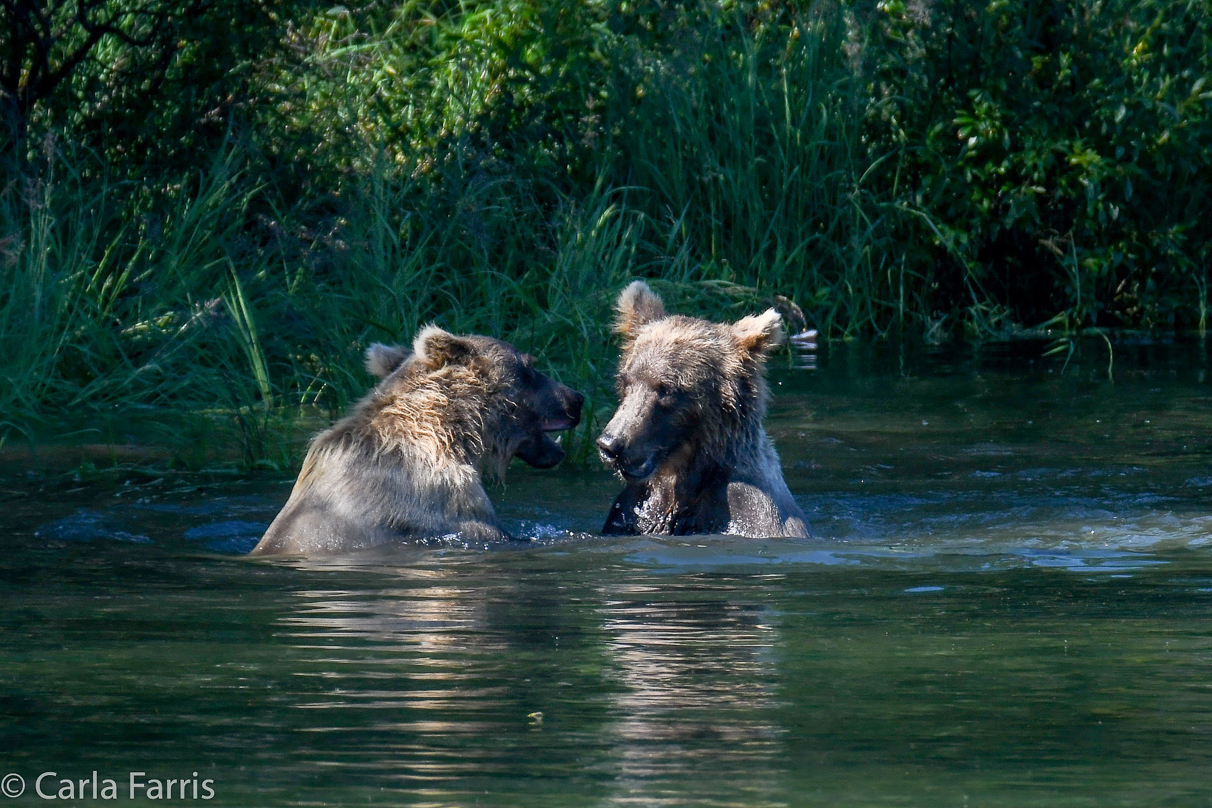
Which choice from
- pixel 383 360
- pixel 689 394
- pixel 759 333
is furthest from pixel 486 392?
pixel 759 333

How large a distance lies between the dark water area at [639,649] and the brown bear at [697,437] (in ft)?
1.20

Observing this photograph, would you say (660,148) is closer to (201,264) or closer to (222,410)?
(201,264)

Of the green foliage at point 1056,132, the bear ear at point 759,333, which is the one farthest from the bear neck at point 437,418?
the green foliage at point 1056,132

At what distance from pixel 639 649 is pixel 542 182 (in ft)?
28.6

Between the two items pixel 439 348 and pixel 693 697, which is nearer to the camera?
pixel 693 697

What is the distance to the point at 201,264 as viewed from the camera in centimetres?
1100

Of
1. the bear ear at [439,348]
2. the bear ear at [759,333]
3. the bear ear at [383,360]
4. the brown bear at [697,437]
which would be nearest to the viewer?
the brown bear at [697,437]

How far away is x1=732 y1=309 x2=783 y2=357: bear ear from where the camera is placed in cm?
718

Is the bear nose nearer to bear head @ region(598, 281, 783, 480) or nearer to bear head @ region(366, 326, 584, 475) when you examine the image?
bear head @ region(598, 281, 783, 480)

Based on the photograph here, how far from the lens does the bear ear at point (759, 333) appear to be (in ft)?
23.5

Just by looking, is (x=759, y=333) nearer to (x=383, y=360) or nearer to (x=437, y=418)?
(x=437, y=418)

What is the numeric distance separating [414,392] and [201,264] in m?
4.18

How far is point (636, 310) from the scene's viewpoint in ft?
25.1

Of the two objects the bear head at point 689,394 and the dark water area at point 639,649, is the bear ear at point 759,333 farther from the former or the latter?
the dark water area at point 639,649
